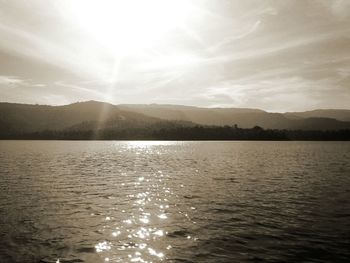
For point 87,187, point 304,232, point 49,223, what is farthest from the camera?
point 87,187

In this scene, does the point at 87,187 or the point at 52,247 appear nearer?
the point at 52,247

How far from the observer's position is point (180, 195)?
4838 centimetres

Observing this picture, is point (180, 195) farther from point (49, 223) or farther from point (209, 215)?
point (49, 223)

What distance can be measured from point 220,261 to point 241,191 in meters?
29.4

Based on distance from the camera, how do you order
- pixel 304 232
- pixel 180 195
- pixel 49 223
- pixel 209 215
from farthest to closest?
pixel 180 195, pixel 209 215, pixel 49 223, pixel 304 232

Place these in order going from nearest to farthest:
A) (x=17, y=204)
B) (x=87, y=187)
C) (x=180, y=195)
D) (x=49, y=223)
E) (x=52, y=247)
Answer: (x=52, y=247)
(x=49, y=223)
(x=17, y=204)
(x=180, y=195)
(x=87, y=187)

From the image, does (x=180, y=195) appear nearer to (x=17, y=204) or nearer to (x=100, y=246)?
(x=17, y=204)

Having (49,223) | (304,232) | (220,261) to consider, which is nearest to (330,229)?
(304,232)

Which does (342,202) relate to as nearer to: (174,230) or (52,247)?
(174,230)

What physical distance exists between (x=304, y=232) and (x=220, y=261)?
33.5 ft

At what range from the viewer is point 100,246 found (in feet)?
83.1

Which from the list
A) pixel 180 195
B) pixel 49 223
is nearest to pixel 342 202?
pixel 180 195

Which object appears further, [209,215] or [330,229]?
[209,215]

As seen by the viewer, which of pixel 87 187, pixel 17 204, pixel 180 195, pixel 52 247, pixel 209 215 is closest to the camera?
pixel 52 247
